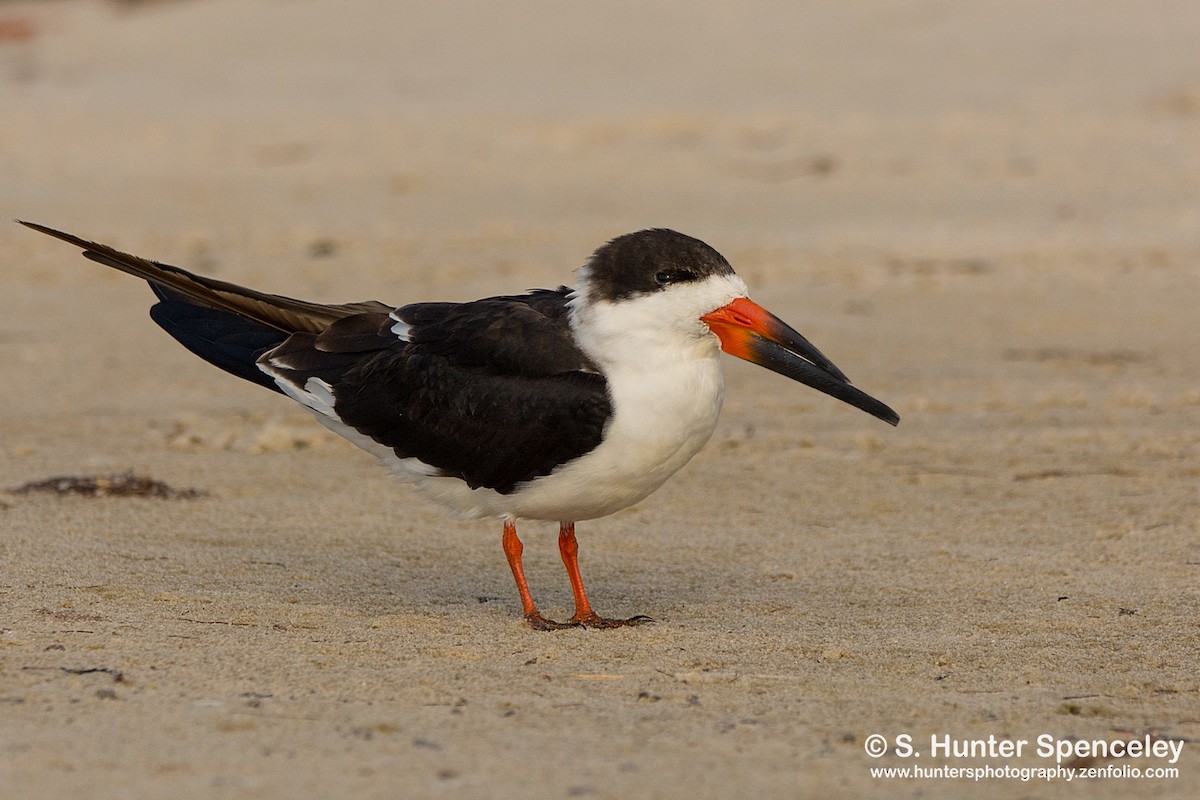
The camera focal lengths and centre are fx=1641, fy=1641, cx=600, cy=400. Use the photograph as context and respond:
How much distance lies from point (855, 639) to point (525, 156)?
34.3 feet

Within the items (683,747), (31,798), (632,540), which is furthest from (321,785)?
(632,540)

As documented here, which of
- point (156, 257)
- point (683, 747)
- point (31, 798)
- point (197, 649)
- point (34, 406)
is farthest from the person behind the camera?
point (156, 257)

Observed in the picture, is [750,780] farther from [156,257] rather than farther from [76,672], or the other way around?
[156,257]

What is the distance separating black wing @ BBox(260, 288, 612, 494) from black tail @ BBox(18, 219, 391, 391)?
8 cm

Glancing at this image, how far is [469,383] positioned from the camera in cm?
475

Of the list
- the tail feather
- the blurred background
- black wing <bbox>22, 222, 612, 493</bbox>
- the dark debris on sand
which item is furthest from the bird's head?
the blurred background

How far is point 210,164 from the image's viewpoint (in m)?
14.6

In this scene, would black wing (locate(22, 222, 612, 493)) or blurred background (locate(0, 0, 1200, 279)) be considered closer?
black wing (locate(22, 222, 612, 493))

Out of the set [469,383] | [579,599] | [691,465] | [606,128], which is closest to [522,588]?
[579,599]

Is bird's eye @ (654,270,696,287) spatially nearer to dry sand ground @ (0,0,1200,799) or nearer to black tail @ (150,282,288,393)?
dry sand ground @ (0,0,1200,799)

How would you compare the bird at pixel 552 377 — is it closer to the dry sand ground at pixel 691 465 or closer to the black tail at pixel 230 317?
the black tail at pixel 230 317

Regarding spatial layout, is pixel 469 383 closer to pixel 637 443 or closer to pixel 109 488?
pixel 637 443

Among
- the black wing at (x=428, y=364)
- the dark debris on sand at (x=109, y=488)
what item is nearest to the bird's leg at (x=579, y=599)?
the black wing at (x=428, y=364)

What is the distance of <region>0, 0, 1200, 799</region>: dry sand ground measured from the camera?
3.62 m
